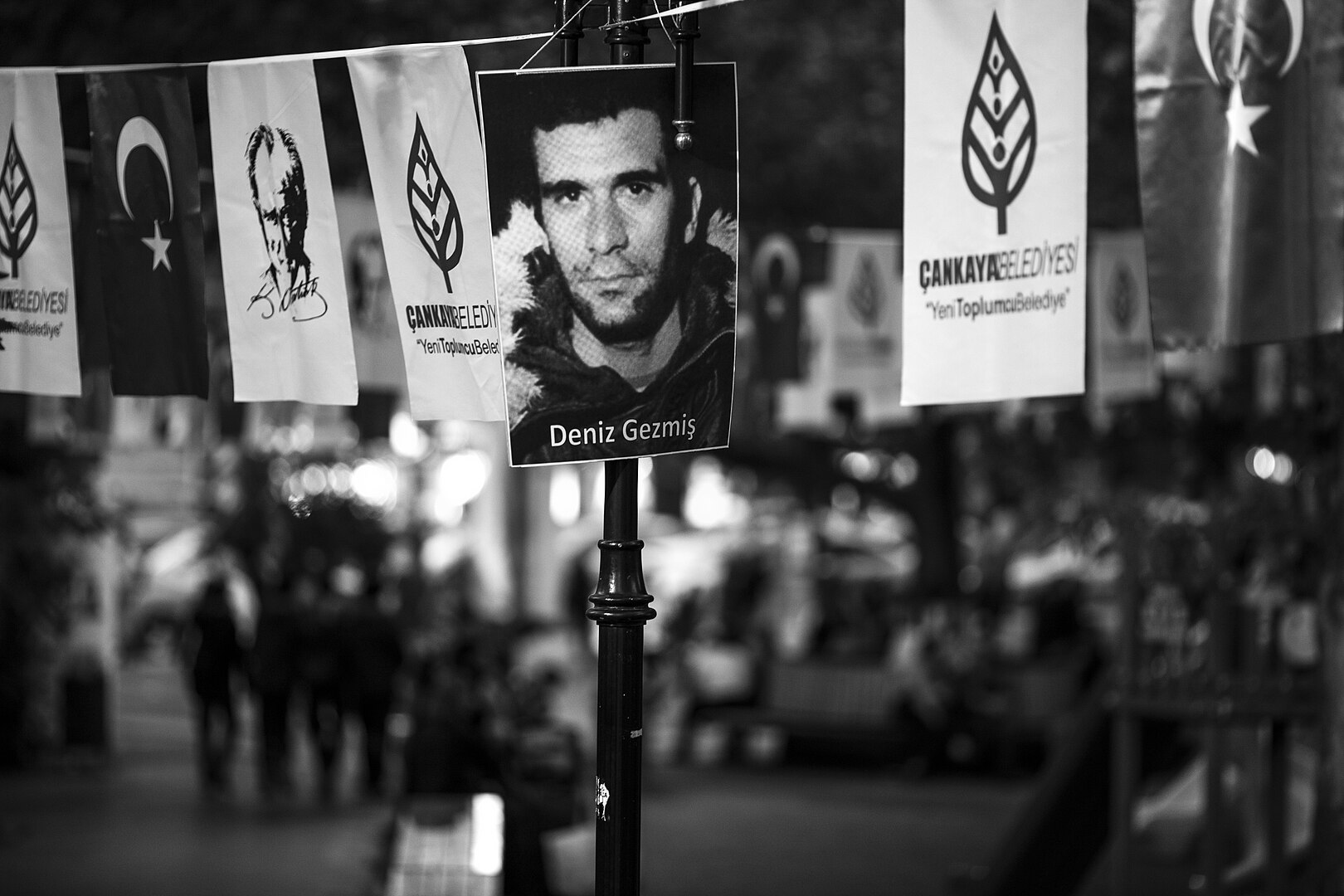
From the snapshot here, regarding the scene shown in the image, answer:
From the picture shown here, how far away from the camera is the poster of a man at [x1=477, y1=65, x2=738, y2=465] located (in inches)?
202

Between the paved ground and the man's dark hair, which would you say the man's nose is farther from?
the paved ground

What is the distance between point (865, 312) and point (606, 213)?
23.9 ft

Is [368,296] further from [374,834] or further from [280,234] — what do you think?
[374,834]

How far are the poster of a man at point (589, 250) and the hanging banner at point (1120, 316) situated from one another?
692cm

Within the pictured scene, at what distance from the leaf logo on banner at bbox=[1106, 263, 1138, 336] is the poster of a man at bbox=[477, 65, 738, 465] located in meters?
7.19

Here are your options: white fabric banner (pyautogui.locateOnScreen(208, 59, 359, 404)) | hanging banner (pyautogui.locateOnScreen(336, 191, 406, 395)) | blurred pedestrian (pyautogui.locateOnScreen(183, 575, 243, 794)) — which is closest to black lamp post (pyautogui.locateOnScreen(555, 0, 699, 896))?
white fabric banner (pyautogui.locateOnScreen(208, 59, 359, 404))

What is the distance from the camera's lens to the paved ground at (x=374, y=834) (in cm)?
1220

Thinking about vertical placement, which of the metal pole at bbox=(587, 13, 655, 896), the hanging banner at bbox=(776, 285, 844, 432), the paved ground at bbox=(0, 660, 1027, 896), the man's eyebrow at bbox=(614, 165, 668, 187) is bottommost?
the paved ground at bbox=(0, 660, 1027, 896)

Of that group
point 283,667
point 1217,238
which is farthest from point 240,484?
point 1217,238

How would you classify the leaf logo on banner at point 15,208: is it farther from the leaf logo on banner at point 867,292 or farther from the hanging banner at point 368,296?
the leaf logo on banner at point 867,292

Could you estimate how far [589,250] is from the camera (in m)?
5.17

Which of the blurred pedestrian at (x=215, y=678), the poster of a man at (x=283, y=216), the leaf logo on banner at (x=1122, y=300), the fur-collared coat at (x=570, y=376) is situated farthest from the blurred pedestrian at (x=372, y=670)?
the fur-collared coat at (x=570, y=376)

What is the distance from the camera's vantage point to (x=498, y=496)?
23562mm

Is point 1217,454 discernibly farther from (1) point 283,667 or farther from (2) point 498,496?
(2) point 498,496
